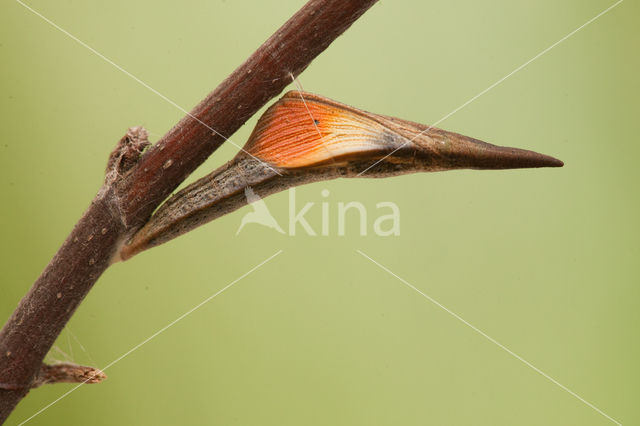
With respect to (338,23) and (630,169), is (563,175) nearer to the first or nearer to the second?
(630,169)

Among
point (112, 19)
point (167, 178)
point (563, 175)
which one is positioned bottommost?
point (167, 178)

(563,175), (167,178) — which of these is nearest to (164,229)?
(167,178)
